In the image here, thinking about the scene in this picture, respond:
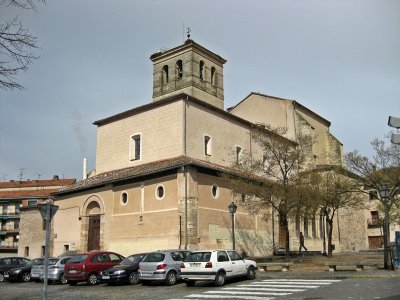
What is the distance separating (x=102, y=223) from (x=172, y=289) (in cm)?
1721

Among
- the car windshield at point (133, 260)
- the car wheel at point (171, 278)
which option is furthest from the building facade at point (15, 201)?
the car wheel at point (171, 278)

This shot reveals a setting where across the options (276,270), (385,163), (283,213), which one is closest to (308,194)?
(283,213)

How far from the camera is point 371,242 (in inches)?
2274

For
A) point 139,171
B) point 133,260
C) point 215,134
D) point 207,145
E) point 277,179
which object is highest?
point 215,134

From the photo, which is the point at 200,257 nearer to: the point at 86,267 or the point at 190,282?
the point at 190,282

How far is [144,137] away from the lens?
3578 centimetres

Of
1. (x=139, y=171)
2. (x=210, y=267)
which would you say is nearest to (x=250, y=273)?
(x=210, y=267)

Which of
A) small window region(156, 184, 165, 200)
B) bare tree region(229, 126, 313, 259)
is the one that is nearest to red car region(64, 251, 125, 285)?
small window region(156, 184, 165, 200)

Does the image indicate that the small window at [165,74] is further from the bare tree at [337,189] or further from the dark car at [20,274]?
the dark car at [20,274]

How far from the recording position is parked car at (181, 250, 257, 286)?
1791cm

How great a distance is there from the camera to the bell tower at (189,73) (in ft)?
125

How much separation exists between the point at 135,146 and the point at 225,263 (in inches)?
792

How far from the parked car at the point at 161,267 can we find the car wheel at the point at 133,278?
0.47m

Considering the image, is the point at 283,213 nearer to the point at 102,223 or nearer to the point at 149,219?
the point at 149,219
